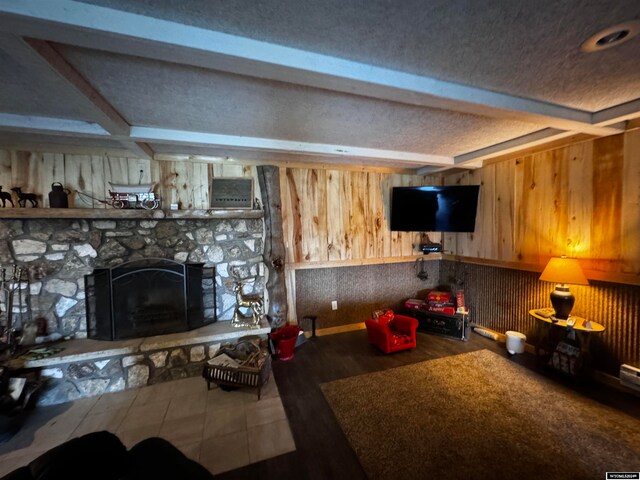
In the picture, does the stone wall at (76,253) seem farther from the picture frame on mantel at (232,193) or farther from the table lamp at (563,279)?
the table lamp at (563,279)

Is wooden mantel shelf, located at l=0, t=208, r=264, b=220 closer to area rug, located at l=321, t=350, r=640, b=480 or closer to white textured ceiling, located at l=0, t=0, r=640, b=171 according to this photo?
white textured ceiling, located at l=0, t=0, r=640, b=171

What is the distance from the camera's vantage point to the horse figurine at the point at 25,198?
2.17 meters

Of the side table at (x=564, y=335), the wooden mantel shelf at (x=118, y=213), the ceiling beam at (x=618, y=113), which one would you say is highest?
the ceiling beam at (x=618, y=113)

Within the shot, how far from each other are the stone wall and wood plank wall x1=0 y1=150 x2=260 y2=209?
0.85 feet

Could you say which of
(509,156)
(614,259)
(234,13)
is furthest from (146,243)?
(614,259)

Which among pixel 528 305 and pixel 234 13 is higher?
pixel 234 13

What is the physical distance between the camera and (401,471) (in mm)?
1478

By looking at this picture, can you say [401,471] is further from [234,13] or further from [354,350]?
[234,13]

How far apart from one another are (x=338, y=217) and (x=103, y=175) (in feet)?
8.59

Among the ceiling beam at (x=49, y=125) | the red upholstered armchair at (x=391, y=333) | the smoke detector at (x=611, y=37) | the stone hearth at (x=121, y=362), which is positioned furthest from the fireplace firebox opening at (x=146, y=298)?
the smoke detector at (x=611, y=37)

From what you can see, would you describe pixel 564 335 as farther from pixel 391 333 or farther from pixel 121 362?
pixel 121 362

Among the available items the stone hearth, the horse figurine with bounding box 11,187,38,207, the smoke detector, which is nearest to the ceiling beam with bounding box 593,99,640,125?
the smoke detector

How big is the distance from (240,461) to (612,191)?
11.8ft

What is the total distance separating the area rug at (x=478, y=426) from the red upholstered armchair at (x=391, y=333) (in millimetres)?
395
